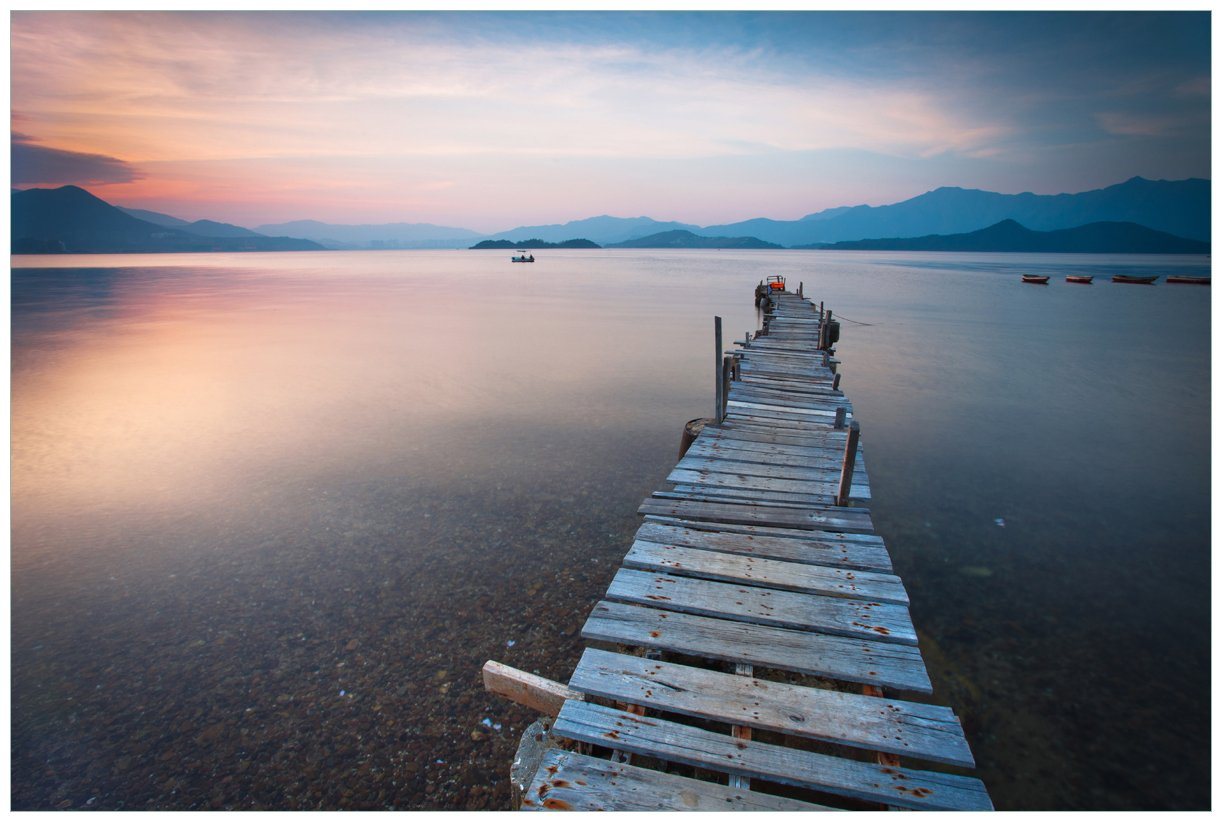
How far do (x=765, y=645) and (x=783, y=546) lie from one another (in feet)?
5.72

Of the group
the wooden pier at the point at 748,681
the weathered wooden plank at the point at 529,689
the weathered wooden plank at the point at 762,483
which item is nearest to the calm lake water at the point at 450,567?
the weathered wooden plank at the point at 529,689

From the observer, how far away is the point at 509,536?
9.41 meters

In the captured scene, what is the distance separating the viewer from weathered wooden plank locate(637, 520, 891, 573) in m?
6.25

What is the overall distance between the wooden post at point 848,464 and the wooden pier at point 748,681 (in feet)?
0.09

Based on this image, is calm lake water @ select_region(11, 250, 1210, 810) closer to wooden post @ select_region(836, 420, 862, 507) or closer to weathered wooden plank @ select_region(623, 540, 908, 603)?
weathered wooden plank @ select_region(623, 540, 908, 603)

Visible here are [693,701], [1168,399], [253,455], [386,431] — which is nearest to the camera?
[693,701]

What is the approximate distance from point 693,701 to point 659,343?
26.0 m

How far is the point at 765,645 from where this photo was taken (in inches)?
197

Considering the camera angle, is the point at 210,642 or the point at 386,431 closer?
the point at 210,642

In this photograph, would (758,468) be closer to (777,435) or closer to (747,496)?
(747,496)

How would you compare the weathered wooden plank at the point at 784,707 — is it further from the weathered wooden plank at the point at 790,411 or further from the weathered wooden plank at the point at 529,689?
the weathered wooden plank at the point at 790,411

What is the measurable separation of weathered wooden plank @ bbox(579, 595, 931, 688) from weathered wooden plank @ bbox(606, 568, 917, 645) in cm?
7
